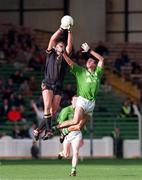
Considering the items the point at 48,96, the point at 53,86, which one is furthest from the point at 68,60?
the point at 48,96

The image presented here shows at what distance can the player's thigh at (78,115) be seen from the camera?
79.2 feet

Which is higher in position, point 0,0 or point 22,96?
point 0,0

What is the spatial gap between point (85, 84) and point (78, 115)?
72 cm

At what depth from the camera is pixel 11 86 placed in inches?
1689

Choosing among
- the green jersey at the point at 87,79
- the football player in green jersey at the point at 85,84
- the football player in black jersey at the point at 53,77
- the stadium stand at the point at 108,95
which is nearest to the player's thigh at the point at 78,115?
the football player in green jersey at the point at 85,84

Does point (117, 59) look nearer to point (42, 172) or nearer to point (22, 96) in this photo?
point (22, 96)

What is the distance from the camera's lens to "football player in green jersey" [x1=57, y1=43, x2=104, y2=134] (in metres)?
23.8

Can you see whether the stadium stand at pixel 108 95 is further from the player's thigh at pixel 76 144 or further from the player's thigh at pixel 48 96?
the player's thigh at pixel 76 144

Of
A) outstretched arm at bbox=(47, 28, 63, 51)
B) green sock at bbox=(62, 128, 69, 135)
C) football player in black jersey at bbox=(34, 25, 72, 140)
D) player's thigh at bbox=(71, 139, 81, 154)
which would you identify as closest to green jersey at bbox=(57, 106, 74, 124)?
football player in black jersey at bbox=(34, 25, 72, 140)

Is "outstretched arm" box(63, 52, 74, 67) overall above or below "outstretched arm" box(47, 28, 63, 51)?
below

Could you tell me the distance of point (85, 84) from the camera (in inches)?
944

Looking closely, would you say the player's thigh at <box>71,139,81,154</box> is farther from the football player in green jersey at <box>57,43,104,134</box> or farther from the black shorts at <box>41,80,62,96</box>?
the black shorts at <box>41,80,62,96</box>

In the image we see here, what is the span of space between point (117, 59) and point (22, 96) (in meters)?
6.43

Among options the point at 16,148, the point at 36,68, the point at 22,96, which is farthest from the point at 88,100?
the point at 36,68
